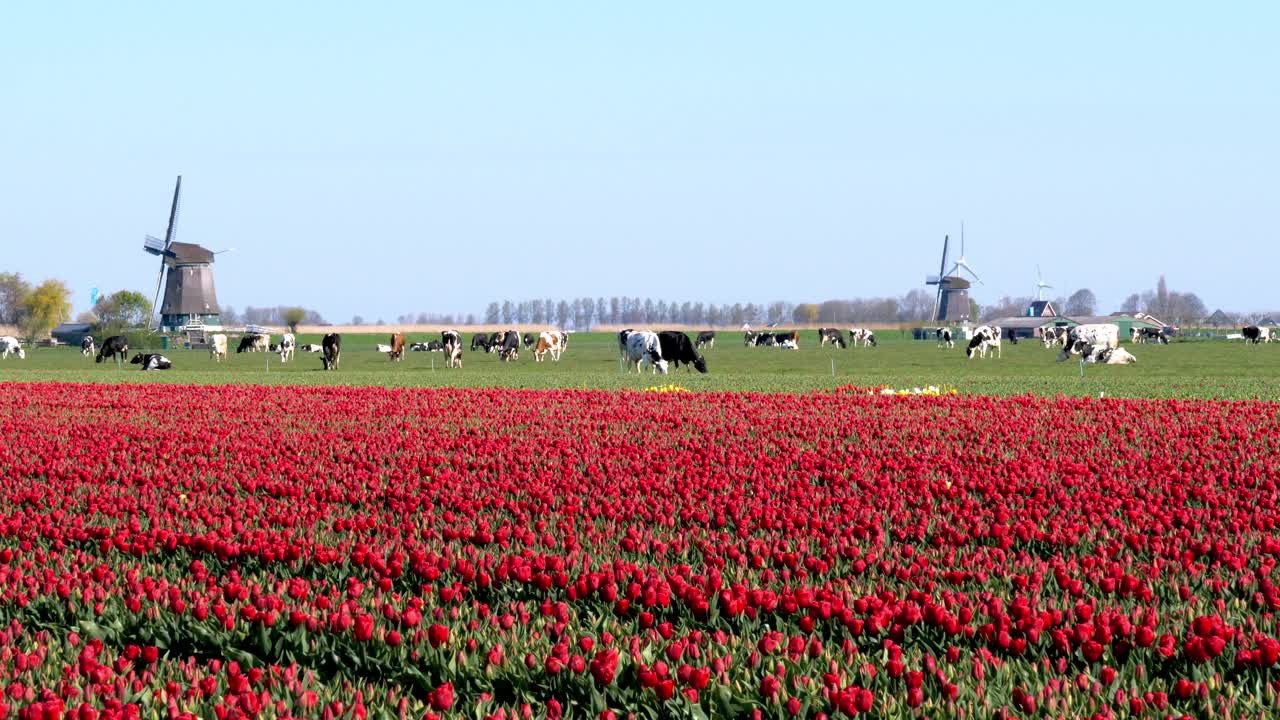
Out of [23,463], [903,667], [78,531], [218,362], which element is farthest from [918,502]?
[218,362]

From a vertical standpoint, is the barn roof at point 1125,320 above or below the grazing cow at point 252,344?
above

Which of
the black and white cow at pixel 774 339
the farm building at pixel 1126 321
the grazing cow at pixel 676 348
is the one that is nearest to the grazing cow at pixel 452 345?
the grazing cow at pixel 676 348

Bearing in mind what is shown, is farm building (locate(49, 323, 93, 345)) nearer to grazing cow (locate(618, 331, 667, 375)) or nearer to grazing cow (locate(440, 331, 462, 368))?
grazing cow (locate(440, 331, 462, 368))

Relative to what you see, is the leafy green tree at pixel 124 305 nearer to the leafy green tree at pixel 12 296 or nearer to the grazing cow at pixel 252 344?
the leafy green tree at pixel 12 296

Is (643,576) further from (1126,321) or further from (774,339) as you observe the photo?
(1126,321)

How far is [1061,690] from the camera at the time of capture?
571cm

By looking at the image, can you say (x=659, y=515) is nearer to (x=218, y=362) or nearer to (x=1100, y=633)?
(x=1100, y=633)

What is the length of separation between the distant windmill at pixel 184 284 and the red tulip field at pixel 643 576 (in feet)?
413

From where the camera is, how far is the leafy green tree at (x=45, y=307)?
17025 cm

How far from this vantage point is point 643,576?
25.8 ft

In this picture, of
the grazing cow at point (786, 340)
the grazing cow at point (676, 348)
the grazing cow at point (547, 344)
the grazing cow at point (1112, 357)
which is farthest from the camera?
the grazing cow at point (786, 340)

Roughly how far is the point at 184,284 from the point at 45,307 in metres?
46.9

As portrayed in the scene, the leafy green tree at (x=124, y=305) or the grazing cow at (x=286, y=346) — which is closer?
the grazing cow at (x=286, y=346)

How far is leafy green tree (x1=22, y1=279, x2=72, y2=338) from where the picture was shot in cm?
17025
